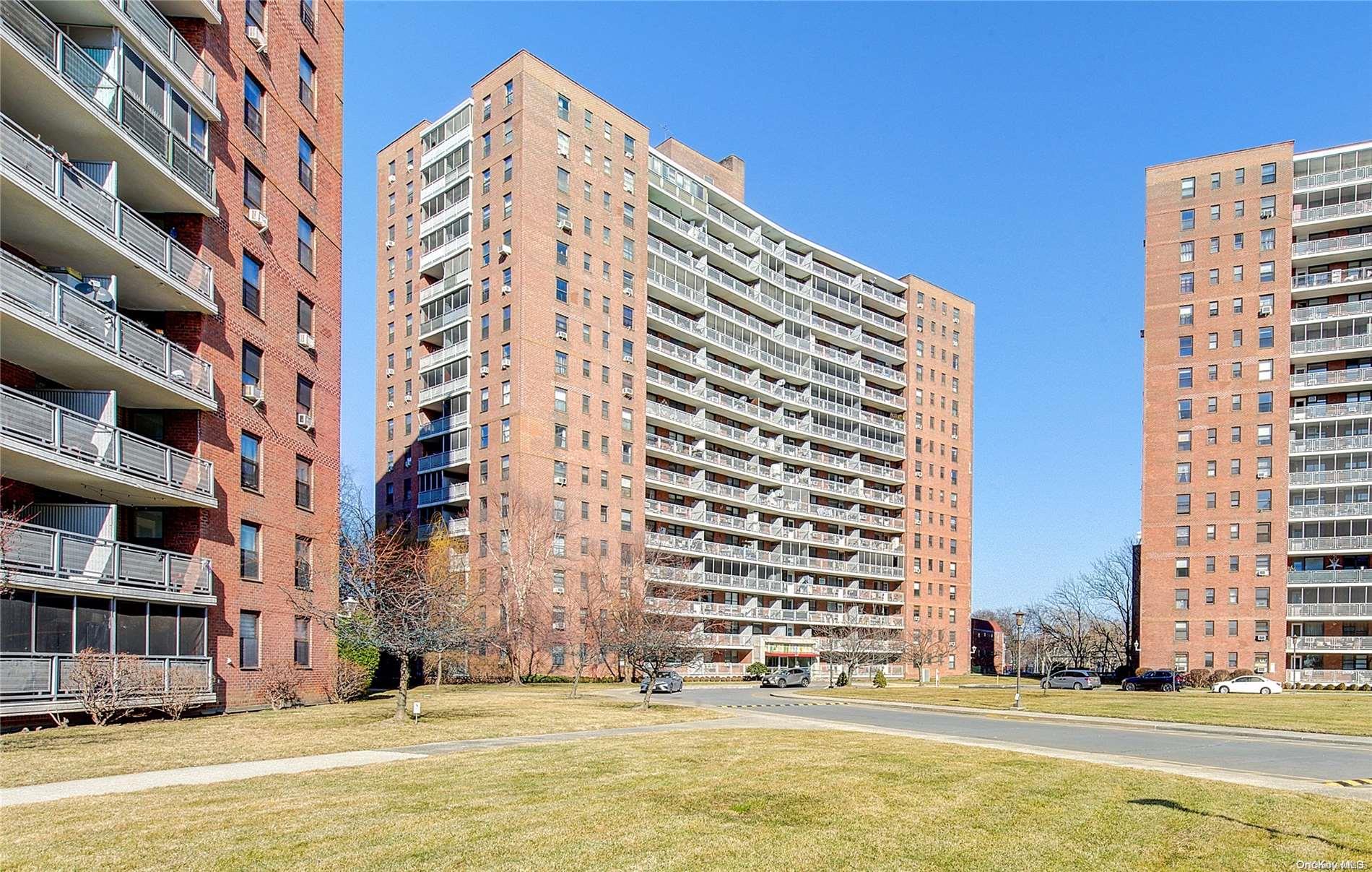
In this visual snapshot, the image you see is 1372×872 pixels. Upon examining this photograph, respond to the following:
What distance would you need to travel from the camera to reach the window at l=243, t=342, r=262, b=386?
30.5m

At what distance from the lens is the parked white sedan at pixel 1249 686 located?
64688 millimetres

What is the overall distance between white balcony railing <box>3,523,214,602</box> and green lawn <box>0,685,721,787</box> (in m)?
3.52

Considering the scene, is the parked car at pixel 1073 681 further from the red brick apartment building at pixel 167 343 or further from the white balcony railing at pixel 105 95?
the white balcony railing at pixel 105 95

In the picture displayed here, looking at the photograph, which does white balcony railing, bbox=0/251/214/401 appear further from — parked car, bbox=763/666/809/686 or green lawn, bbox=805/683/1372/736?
parked car, bbox=763/666/809/686

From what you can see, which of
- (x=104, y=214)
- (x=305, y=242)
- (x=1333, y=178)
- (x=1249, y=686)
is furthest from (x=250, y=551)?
(x=1333, y=178)

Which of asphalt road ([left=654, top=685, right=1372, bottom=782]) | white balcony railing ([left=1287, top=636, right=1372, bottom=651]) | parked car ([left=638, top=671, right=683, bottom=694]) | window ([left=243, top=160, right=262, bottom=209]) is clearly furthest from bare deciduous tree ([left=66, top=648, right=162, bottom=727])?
white balcony railing ([left=1287, top=636, right=1372, bottom=651])

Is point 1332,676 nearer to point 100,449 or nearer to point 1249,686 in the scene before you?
point 1249,686

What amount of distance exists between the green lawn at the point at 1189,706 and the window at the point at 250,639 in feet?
105

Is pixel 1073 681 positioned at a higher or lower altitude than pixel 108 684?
lower

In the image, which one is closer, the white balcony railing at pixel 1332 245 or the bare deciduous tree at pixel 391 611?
the bare deciduous tree at pixel 391 611

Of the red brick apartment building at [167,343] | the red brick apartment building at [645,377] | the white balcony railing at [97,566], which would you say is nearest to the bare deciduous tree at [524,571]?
the red brick apartment building at [645,377]

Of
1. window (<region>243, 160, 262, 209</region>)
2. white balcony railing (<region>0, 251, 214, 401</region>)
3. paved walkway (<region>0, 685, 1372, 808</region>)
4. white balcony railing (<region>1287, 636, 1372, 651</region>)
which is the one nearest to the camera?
paved walkway (<region>0, 685, 1372, 808</region>)

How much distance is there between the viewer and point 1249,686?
65.6 m

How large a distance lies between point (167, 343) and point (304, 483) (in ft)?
30.8
